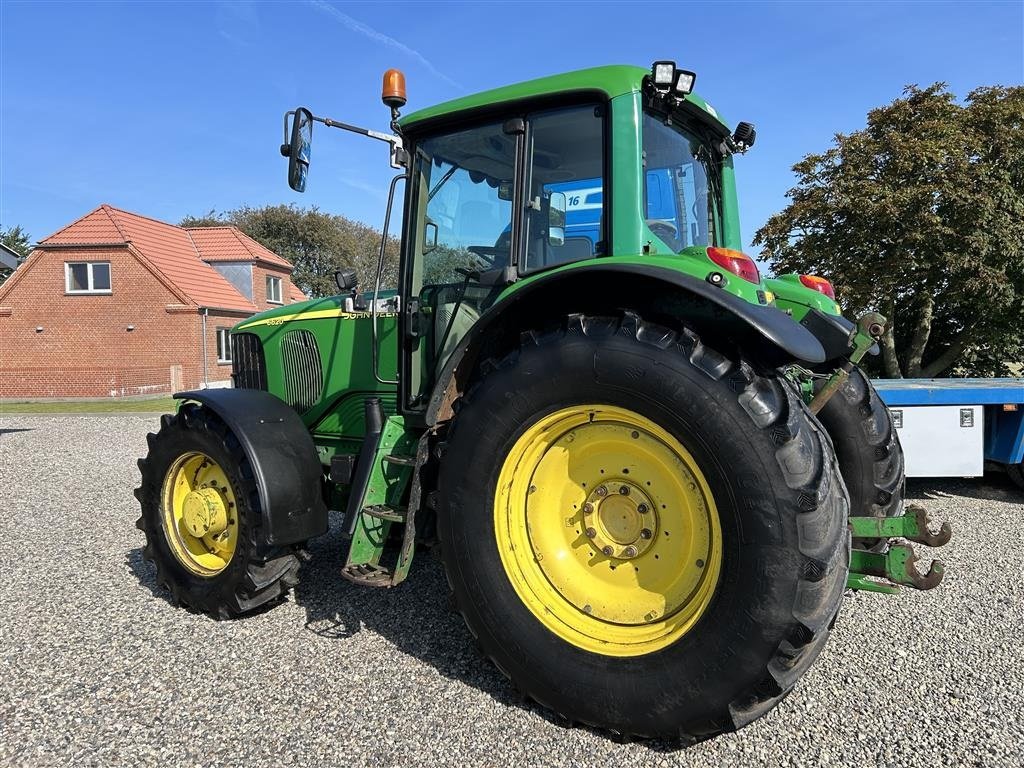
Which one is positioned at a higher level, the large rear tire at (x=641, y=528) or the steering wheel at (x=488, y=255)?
the steering wheel at (x=488, y=255)

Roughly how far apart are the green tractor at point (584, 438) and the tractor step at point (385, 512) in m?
0.02

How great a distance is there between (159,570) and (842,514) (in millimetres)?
3418

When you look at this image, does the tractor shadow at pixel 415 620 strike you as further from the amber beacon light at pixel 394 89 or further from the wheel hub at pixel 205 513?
the amber beacon light at pixel 394 89

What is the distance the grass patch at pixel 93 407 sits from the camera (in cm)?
1692

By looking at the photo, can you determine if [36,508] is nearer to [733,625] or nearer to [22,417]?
[733,625]

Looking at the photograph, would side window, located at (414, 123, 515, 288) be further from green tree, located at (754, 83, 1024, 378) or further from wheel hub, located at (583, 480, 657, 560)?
green tree, located at (754, 83, 1024, 378)

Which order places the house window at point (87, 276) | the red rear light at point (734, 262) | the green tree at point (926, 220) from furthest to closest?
the house window at point (87, 276) → the green tree at point (926, 220) → the red rear light at point (734, 262)

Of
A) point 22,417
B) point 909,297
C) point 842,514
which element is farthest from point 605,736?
point 22,417

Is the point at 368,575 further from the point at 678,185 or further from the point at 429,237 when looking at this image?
the point at 678,185

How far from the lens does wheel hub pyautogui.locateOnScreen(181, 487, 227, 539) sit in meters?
3.61

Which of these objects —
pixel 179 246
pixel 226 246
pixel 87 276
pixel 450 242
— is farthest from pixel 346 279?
pixel 226 246

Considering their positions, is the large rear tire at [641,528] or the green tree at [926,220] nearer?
the large rear tire at [641,528]

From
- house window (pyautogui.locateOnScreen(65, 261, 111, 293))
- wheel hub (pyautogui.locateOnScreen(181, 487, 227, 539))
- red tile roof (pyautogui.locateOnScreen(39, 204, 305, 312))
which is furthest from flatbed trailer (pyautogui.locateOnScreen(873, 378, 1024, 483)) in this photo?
house window (pyautogui.locateOnScreen(65, 261, 111, 293))

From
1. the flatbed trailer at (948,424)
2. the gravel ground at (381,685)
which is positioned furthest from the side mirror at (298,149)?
the flatbed trailer at (948,424)
